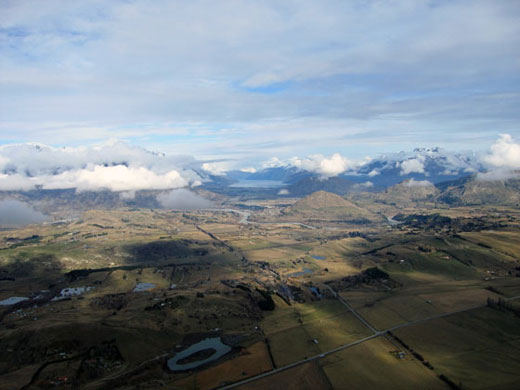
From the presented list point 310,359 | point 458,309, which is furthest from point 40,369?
point 458,309

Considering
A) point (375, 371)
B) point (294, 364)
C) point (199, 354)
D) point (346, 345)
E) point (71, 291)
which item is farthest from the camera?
point (71, 291)

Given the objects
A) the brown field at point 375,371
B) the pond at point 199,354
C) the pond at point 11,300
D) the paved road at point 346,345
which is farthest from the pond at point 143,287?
the brown field at point 375,371

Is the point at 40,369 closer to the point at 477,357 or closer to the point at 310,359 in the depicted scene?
the point at 310,359

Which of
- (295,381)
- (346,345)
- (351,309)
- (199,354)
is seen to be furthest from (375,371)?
(351,309)

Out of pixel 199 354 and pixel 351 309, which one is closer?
pixel 199 354

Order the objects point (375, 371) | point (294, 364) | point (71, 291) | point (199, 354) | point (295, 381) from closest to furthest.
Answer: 1. point (295, 381)
2. point (375, 371)
3. point (294, 364)
4. point (199, 354)
5. point (71, 291)

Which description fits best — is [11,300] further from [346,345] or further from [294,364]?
[346,345]

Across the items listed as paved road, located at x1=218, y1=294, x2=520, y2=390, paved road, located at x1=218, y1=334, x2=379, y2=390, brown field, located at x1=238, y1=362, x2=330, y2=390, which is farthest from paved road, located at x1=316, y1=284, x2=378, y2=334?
brown field, located at x1=238, y1=362, x2=330, y2=390

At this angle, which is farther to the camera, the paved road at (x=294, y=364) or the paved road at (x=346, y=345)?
the paved road at (x=346, y=345)

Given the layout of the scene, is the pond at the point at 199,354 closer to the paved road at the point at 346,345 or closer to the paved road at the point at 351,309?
the paved road at the point at 346,345
